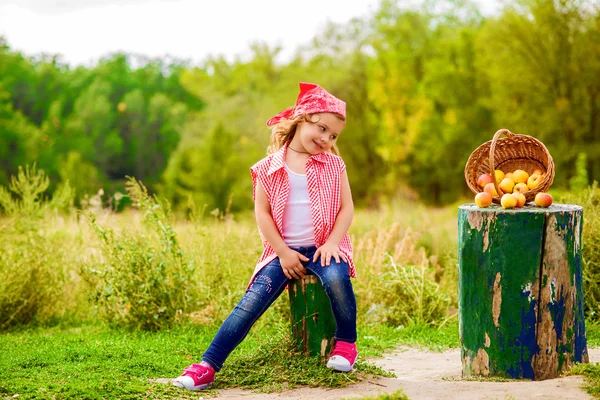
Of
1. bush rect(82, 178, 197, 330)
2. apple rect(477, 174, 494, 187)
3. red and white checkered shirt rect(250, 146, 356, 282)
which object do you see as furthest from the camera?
bush rect(82, 178, 197, 330)

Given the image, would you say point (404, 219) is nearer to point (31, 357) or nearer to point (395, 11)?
point (31, 357)

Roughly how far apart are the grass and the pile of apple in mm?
1300

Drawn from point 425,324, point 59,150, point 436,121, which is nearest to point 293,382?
point 425,324

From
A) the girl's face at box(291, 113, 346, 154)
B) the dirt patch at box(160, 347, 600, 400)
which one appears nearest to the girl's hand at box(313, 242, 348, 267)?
the girl's face at box(291, 113, 346, 154)

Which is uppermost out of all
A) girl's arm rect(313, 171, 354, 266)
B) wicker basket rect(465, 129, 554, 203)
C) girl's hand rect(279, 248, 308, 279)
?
wicker basket rect(465, 129, 554, 203)

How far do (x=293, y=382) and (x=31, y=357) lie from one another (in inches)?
81.9

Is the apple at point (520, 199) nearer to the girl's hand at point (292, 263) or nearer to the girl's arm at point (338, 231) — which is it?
the girl's arm at point (338, 231)

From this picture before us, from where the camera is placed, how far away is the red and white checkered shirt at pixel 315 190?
177 inches

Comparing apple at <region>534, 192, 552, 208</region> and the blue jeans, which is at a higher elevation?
apple at <region>534, 192, 552, 208</region>

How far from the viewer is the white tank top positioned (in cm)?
452

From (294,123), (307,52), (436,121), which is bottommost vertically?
Result: (294,123)

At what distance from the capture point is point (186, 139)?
121 feet

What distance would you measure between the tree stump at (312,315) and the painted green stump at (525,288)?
0.90m

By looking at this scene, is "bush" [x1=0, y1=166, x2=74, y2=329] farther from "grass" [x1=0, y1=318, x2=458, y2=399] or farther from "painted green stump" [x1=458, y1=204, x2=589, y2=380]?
"painted green stump" [x1=458, y1=204, x2=589, y2=380]
